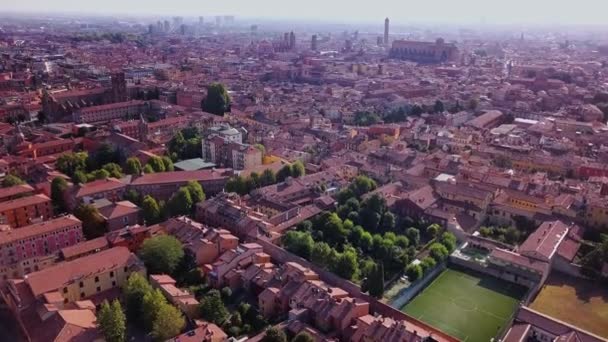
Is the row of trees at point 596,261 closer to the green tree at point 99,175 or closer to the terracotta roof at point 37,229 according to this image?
the terracotta roof at point 37,229

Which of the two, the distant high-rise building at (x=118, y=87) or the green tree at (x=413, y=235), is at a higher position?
the distant high-rise building at (x=118, y=87)

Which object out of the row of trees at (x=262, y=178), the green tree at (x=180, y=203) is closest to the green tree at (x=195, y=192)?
the green tree at (x=180, y=203)

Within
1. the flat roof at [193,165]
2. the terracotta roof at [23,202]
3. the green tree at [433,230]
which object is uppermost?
the terracotta roof at [23,202]

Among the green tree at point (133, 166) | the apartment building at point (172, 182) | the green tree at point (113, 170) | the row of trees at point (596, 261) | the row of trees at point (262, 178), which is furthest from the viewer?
the green tree at point (133, 166)

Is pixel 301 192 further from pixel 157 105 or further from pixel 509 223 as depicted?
pixel 157 105

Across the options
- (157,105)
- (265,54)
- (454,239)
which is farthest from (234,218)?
(265,54)
